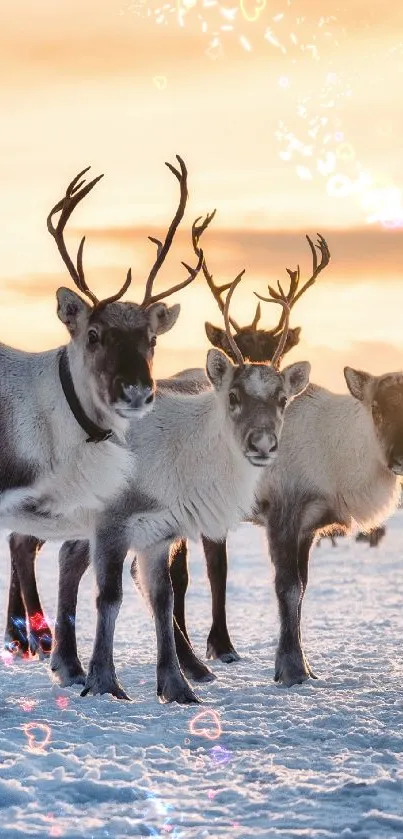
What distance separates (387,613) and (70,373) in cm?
716

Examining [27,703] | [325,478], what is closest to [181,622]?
[325,478]

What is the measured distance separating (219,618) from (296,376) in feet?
8.03

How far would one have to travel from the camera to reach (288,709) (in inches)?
299

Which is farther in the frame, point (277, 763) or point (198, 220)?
point (198, 220)

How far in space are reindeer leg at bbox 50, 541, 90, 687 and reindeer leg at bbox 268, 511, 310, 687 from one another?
4.42ft

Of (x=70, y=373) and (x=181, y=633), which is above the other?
(x=70, y=373)

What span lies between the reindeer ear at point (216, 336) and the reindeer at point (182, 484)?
1341 mm

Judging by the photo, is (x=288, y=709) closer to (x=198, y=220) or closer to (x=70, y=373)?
(x=70, y=373)

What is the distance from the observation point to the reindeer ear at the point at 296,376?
8.48 metres

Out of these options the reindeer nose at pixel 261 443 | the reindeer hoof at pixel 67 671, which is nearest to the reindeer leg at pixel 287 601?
the reindeer hoof at pixel 67 671

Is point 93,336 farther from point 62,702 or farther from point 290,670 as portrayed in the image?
point 290,670

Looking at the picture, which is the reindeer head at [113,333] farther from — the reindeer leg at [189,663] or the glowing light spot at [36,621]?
the glowing light spot at [36,621]

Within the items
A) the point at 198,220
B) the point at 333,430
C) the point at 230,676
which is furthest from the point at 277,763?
the point at 198,220

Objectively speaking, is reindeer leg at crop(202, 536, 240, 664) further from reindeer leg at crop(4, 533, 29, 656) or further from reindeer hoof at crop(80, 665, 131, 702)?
reindeer hoof at crop(80, 665, 131, 702)
